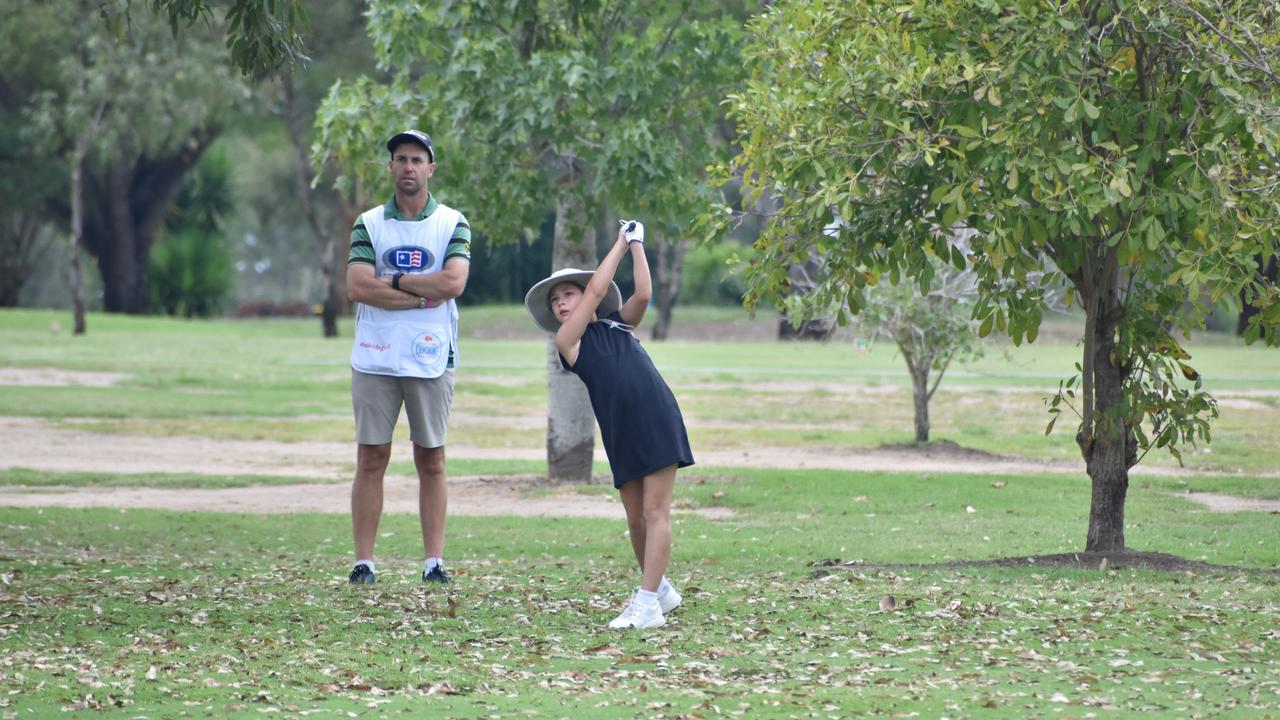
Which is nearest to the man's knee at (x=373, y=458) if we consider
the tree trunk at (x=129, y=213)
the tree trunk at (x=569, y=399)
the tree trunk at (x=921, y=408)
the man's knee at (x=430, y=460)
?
the man's knee at (x=430, y=460)

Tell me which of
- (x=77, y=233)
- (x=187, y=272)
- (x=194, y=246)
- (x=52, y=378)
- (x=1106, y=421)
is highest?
(x=194, y=246)

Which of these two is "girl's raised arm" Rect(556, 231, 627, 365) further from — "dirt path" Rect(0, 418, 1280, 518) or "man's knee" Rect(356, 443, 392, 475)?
"dirt path" Rect(0, 418, 1280, 518)

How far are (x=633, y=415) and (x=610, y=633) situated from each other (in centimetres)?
98

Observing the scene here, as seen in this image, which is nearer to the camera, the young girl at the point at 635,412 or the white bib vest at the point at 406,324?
→ the young girl at the point at 635,412

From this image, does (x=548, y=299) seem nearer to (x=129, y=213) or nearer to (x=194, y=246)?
(x=129, y=213)

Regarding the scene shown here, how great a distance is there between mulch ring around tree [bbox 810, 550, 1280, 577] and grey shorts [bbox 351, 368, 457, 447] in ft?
8.21

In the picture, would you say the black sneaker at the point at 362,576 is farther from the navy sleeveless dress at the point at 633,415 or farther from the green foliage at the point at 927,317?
the green foliage at the point at 927,317

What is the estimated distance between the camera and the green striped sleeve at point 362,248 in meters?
8.40

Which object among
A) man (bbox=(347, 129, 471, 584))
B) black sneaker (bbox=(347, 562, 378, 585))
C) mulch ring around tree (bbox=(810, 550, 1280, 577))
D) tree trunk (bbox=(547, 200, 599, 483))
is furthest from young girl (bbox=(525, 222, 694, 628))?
tree trunk (bbox=(547, 200, 599, 483))

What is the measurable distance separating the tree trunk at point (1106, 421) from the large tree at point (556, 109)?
4.86 meters

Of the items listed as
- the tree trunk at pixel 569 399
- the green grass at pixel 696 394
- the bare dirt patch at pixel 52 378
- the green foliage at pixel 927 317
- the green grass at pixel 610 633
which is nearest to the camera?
the green grass at pixel 610 633

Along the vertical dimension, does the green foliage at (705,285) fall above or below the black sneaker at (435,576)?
above

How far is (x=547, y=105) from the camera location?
13.4m

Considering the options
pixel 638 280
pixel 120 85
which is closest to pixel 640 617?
pixel 638 280
